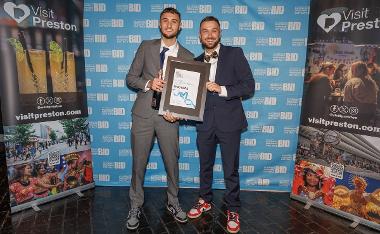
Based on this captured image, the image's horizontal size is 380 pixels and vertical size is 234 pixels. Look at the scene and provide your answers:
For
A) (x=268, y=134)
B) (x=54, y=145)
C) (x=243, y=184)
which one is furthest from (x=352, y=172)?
(x=54, y=145)

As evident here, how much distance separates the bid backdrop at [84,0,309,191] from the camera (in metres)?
4.31

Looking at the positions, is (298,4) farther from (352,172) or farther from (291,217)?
(291,217)

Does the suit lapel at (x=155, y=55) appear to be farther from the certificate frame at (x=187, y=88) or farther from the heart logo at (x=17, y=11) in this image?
the heart logo at (x=17, y=11)

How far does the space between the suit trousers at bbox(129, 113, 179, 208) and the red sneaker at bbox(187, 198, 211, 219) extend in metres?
0.48

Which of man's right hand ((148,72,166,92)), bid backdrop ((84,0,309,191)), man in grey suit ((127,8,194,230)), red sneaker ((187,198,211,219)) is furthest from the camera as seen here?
bid backdrop ((84,0,309,191))

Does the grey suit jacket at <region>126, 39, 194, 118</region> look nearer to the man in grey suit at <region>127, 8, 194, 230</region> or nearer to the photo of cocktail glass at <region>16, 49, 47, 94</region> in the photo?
the man in grey suit at <region>127, 8, 194, 230</region>

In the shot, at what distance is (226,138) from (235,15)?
1919 mm

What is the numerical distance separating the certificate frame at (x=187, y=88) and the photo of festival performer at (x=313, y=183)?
1884mm

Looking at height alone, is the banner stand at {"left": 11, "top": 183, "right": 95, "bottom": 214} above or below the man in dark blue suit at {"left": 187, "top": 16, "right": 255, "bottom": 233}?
below

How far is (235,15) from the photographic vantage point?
4309 millimetres

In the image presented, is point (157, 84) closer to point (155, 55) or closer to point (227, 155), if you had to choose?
point (155, 55)

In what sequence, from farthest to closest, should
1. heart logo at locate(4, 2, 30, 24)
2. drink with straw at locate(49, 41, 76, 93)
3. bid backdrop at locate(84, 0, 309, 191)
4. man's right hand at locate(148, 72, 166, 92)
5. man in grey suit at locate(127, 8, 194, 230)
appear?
bid backdrop at locate(84, 0, 309, 191), drink with straw at locate(49, 41, 76, 93), heart logo at locate(4, 2, 30, 24), man in grey suit at locate(127, 8, 194, 230), man's right hand at locate(148, 72, 166, 92)

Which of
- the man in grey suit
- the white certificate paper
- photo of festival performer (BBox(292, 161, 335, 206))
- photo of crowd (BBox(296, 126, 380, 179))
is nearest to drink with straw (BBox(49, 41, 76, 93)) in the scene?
the man in grey suit

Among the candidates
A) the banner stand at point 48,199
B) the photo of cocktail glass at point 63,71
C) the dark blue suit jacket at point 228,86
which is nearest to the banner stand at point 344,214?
the dark blue suit jacket at point 228,86
